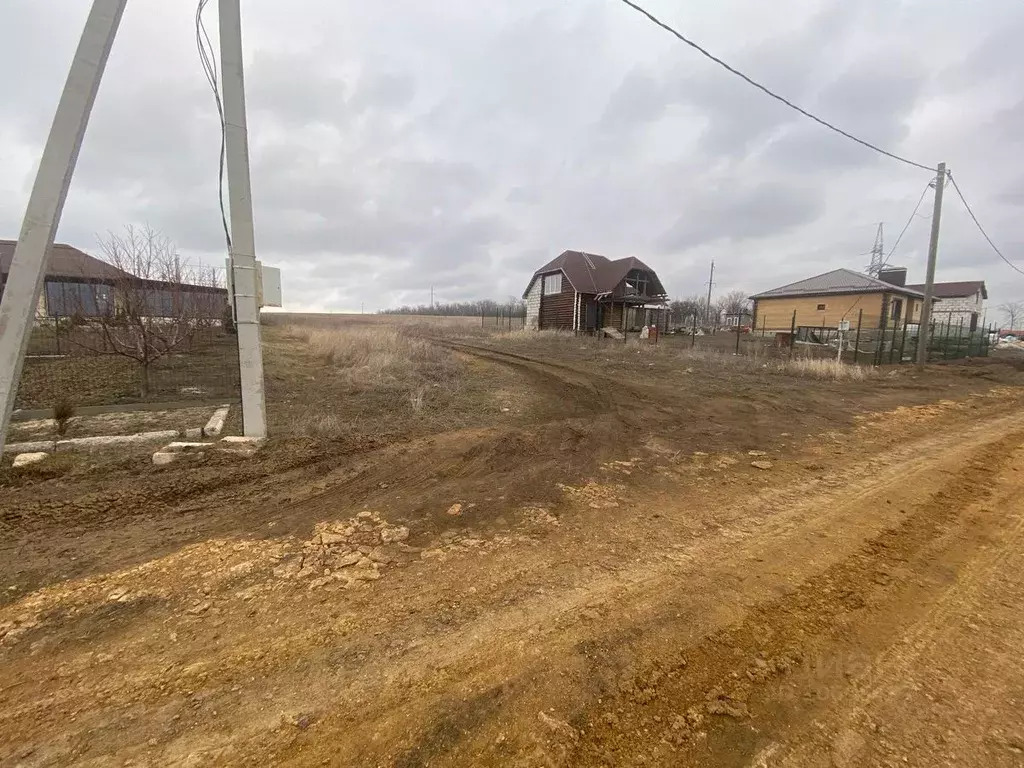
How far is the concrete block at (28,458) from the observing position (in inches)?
183

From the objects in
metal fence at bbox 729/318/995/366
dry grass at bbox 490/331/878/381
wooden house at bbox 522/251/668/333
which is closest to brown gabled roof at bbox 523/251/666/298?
wooden house at bbox 522/251/668/333

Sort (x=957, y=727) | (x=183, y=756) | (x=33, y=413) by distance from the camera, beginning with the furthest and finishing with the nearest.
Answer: (x=33, y=413)
(x=957, y=727)
(x=183, y=756)

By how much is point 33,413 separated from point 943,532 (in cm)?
1167

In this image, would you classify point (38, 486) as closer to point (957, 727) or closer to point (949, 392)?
point (957, 727)

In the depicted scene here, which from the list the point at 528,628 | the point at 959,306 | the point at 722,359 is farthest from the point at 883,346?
the point at 959,306

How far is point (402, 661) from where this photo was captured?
7.34 ft

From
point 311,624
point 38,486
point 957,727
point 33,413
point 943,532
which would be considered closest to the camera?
point 957,727

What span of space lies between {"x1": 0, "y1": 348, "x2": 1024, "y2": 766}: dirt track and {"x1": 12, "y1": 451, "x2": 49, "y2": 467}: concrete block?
4.61 ft

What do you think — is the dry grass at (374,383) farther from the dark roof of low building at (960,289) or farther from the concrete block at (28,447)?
the dark roof of low building at (960,289)

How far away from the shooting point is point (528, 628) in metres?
2.49

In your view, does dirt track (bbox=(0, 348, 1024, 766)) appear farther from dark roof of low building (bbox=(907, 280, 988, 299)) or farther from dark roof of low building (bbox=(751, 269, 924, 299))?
dark roof of low building (bbox=(907, 280, 988, 299))

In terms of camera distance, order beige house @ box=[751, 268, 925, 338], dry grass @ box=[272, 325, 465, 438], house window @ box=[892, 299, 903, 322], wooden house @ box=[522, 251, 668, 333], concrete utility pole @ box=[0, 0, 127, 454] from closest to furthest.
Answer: concrete utility pole @ box=[0, 0, 127, 454], dry grass @ box=[272, 325, 465, 438], beige house @ box=[751, 268, 925, 338], house window @ box=[892, 299, 903, 322], wooden house @ box=[522, 251, 668, 333]

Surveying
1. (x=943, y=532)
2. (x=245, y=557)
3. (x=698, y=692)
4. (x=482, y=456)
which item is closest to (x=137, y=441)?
(x=245, y=557)

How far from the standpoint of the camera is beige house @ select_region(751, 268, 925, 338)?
2841 centimetres
